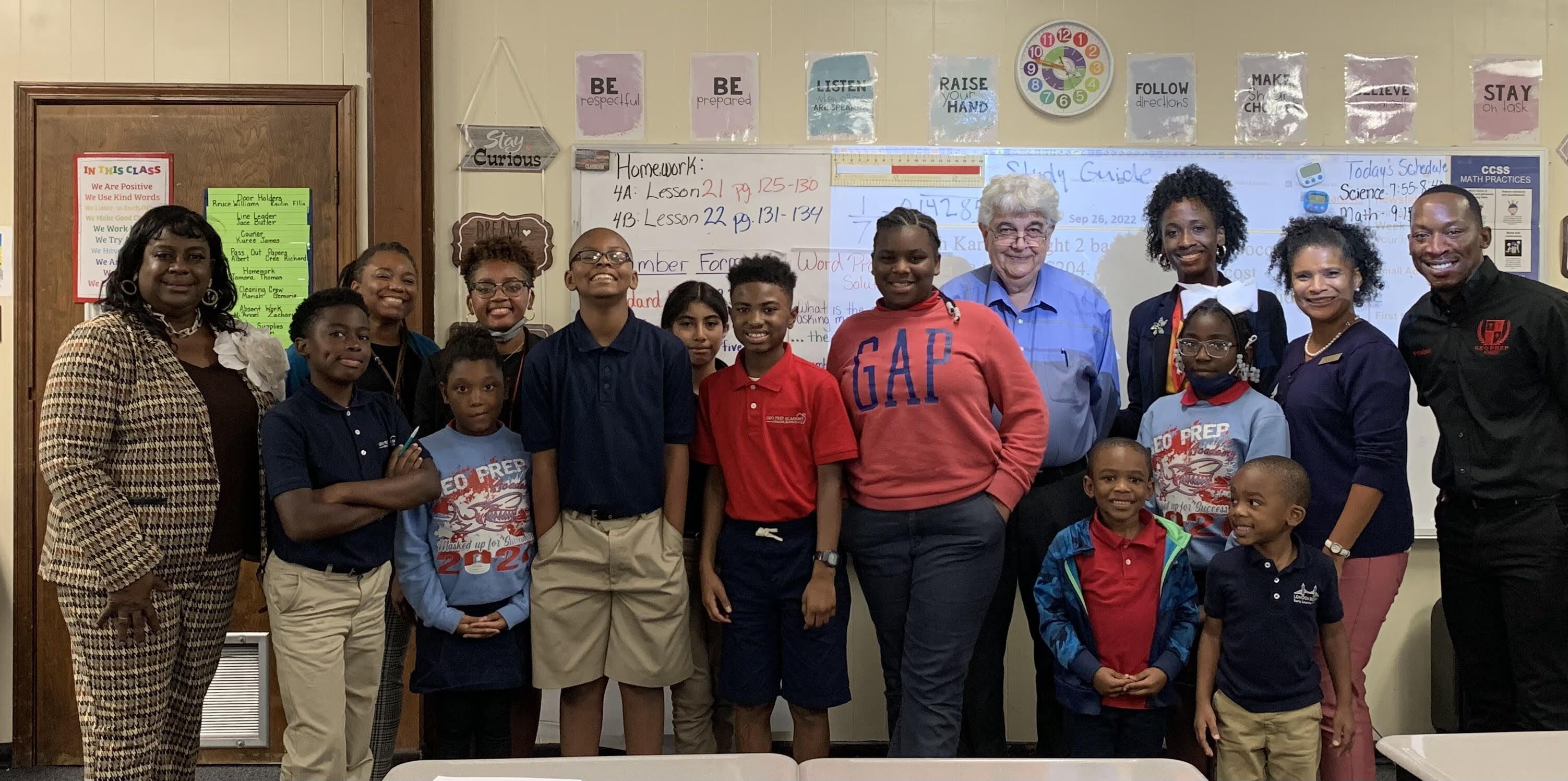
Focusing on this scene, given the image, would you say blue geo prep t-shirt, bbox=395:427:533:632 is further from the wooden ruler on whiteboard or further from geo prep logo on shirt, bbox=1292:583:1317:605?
geo prep logo on shirt, bbox=1292:583:1317:605

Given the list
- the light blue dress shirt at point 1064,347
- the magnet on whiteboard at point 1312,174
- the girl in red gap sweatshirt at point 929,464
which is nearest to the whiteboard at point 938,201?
the magnet on whiteboard at point 1312,174

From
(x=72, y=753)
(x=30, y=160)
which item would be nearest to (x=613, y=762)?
(x=72, y=753)

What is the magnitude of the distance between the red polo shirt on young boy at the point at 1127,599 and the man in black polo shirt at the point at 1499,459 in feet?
2.66

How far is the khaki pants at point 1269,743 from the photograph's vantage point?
7.20ft

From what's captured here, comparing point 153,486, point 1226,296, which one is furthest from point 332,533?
point 1226,296

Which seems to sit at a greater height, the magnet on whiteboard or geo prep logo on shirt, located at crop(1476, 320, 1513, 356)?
the magnet on whiteboard

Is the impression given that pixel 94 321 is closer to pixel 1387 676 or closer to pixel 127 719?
pixel 127 719

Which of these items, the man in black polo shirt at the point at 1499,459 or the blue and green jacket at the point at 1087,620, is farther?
the man in black polo shirt at the point at 1499,459

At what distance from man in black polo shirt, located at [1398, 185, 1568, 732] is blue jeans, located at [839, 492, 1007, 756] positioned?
1.15 metres

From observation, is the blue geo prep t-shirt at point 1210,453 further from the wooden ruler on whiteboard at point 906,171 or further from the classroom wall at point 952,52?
the wooden ruler on whiteboard at point 906,171

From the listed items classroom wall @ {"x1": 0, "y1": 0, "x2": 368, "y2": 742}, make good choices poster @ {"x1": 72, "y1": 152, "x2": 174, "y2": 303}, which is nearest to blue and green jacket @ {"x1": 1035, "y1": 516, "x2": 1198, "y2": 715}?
classroom wall @ {"x1": 0, "y1": 0, "x2": 368, "y2": 742}

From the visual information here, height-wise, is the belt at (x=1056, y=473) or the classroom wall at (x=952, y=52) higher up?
the classroom wall at (x=952, y=52)

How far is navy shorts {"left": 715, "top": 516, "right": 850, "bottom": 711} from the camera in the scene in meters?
2.36

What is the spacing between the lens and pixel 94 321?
6.94 ft
